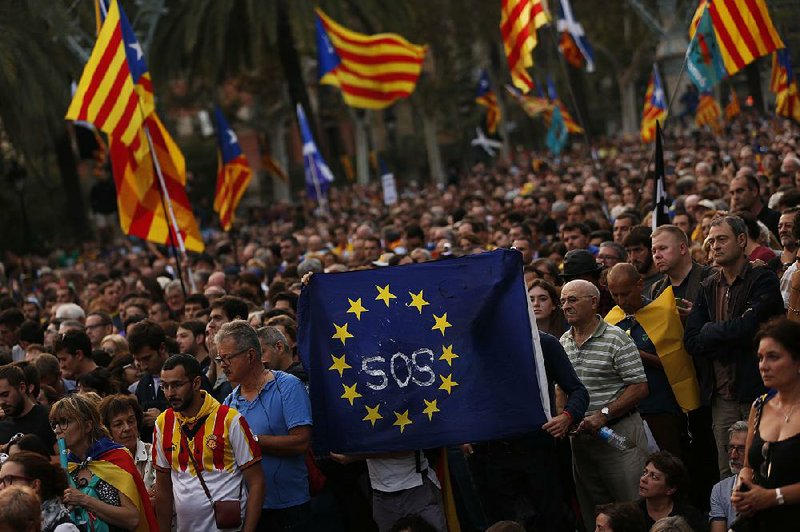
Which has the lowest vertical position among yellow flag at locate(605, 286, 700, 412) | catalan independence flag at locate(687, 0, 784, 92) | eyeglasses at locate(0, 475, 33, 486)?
yellow flag at locate(605, 286, 700, 412)

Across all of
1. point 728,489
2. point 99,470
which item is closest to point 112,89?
point 99,470

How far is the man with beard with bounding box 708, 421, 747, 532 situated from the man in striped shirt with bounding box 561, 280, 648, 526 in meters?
0.67

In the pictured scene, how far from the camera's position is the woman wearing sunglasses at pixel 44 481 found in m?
6.41

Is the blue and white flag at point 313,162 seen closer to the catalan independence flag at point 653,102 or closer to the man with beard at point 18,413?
the catalan independence flag at point 653,102

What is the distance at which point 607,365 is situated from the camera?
26.3 ft

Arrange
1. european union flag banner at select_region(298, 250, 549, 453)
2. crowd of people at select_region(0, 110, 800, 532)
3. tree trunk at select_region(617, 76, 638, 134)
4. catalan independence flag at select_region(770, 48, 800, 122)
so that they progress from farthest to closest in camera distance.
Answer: tree trunk at select_region(617, 76, 638, 134)
catalan independence flag at select_region(770, 48, 800, 122)
european union flag banner at select_region(298, 250, 549, 453)
crowd of people at select_region(0, 110, 800, 532)

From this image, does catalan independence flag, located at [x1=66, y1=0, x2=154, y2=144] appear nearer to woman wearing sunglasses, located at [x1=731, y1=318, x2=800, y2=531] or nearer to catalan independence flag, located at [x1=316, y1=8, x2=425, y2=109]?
catalan independence flag, located at [x1=316, y1=8, x2=425, y2=109]

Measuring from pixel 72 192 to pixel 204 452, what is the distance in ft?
105

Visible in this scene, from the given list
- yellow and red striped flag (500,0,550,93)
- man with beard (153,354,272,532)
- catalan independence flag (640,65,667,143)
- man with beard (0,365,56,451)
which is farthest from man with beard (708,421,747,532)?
catalan independence flag (640,65,667,143)

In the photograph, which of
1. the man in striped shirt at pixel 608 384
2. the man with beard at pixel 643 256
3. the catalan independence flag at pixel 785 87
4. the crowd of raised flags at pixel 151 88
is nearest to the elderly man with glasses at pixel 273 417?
the man in striped shirt at pixel 608 384

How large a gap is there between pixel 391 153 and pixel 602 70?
9904 mm

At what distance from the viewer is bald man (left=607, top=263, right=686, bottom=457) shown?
27.8 feet

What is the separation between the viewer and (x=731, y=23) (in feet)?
49.7

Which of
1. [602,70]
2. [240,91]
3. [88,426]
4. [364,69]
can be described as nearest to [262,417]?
[88,426]
